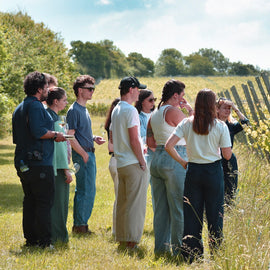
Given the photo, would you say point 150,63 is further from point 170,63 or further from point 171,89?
point 171,89

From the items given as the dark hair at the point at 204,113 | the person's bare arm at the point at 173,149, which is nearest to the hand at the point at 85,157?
the person's bare arm at the point at 173,149

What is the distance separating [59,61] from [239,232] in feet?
109

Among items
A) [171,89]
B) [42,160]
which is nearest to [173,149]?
[171,89]

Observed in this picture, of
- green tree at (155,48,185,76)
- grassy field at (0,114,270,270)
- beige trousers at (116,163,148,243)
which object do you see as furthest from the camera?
green tree at (155,48,185,76)

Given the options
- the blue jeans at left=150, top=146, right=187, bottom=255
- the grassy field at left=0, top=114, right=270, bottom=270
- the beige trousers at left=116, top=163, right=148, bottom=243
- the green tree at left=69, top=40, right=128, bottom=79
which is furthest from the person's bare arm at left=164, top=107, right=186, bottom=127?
the green tree at left=69, top=40, right=128, bottom=79

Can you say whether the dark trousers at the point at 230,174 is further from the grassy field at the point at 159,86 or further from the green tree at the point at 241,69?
the green tree at the point at 241,69

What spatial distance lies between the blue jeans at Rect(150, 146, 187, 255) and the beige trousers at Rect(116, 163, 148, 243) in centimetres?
21

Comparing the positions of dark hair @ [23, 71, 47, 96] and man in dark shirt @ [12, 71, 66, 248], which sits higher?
dark hair @ [23, 71, 47, 96]

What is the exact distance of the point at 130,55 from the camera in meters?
152

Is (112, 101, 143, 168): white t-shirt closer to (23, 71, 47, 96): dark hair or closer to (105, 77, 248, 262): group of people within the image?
(105, 77, 248, 262): group of people

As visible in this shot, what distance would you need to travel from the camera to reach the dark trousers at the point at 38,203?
5.79 meters

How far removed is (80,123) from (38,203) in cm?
150

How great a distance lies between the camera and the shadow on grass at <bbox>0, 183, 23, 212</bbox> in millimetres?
10164

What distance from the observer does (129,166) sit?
6.07m
